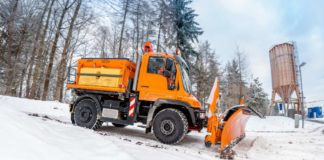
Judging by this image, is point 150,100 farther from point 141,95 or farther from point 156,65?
point 156,65

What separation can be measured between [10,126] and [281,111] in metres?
24.0

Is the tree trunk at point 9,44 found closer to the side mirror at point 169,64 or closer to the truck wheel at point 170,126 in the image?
the side mirror at point 169,64

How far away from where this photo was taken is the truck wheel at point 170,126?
6.03m

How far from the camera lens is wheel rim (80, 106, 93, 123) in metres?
7.25

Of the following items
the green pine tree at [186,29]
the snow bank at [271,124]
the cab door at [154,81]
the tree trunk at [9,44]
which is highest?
the green pine tree at [186,29]

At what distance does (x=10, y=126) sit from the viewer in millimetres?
2639

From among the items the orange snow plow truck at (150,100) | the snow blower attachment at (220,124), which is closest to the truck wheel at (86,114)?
the orange snow plow truck at (150,100)

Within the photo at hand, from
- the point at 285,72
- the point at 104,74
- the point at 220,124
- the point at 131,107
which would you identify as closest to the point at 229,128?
the point at 220,124

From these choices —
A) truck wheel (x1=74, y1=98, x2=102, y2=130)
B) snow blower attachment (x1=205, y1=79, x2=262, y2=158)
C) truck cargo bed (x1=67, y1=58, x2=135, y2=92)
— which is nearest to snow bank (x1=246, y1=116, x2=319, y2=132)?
snow blower attachment (x1=205, y1=79, x2=262, y2=158)

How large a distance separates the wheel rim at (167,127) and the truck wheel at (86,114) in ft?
7.21

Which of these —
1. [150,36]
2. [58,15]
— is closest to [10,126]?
[58,15]

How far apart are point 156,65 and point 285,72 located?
703 inches

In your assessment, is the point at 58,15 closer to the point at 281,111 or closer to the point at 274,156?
the point at 274,156

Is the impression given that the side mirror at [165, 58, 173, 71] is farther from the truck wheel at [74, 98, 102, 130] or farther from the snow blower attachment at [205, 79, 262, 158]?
the truck wheel at [74, 98, 102, 130]
